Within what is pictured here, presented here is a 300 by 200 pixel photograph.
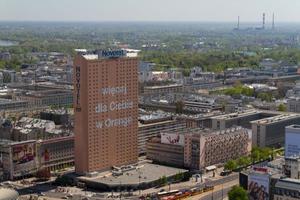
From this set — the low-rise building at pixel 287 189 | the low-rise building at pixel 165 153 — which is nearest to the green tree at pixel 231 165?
the low-rise building at pixel 165 153

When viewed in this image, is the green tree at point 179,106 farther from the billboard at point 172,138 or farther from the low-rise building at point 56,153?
the low-rise building at point 56,153

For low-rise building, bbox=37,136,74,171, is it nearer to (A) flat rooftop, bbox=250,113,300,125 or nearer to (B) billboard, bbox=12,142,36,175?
(B) billboard, bbox=12,142,36,175

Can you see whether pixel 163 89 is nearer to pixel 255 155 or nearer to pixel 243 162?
pixel 255 155

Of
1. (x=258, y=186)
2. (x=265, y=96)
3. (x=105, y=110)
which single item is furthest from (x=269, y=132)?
(x=265, y=96)

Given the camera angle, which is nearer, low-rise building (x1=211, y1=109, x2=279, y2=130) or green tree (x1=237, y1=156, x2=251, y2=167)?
green tree (x1=237, y1=156, x2=251, y2=167)

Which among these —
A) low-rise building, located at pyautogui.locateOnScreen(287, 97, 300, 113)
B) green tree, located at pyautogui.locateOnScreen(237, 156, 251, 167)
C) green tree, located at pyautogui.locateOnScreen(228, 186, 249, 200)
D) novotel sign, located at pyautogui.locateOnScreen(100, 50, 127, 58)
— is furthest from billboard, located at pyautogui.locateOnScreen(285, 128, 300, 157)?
low-rise building, located at pyautogui.locateOnScreen(287, 97, 300, 113)

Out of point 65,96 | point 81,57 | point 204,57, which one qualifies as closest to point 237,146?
point 81,57

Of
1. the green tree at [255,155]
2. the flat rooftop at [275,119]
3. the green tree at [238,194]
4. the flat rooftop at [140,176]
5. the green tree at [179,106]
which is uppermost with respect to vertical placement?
the flat rooftop at [275,119]
